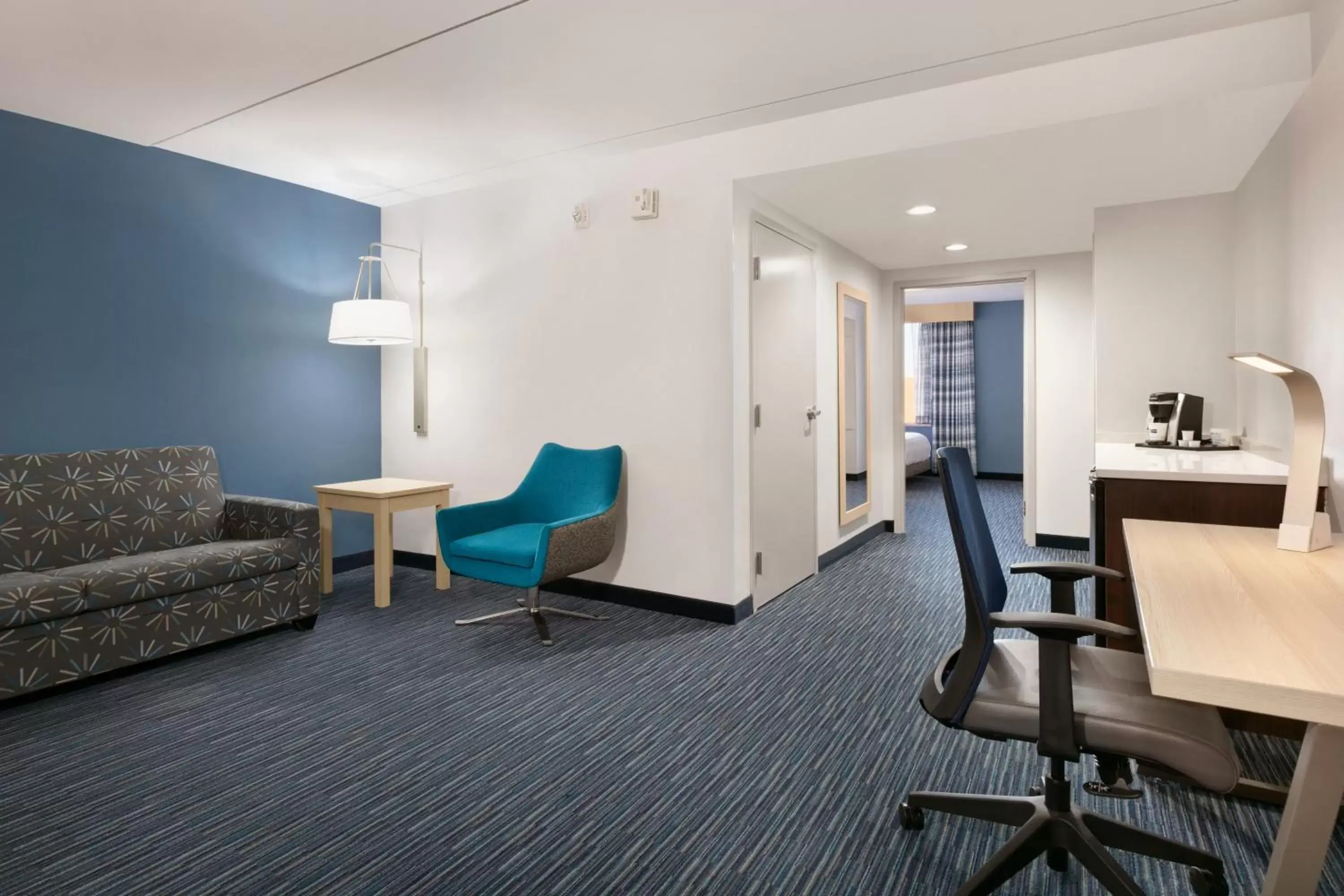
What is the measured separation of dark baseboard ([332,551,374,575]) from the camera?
4.30 m

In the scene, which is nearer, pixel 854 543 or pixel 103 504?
pixel 103 504

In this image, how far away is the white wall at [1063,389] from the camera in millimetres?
4711

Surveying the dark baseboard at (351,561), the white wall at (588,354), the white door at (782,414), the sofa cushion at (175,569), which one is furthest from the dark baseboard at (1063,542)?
the sofa cushion at (175,569)

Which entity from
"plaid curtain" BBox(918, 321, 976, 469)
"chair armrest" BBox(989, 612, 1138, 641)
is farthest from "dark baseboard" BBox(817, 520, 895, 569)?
"plaid curtain" BBox(918, 321, 976, 469)

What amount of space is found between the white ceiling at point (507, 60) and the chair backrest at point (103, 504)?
4.77 feet

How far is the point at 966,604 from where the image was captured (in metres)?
1.39

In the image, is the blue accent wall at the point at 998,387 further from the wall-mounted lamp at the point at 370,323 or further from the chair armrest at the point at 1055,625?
the chair armrest at the point at 1055,625

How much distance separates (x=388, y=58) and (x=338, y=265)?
2018 mm

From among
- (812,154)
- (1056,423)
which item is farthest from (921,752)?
(1056,423)

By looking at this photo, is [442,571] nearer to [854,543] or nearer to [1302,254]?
[854,543]

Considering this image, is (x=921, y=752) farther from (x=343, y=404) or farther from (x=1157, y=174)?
(x=343, y=404)

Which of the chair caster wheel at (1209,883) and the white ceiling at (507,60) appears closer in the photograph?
the chair caster wheel at (1209,883)

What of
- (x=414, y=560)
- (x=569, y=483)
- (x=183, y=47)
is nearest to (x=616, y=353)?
(x=569, y=483)

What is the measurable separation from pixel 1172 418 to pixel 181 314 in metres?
4.67
